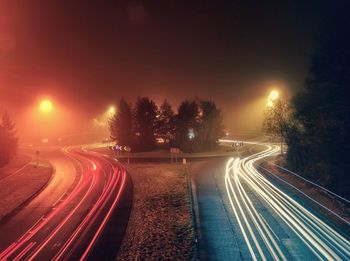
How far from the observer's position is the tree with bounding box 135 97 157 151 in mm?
67938

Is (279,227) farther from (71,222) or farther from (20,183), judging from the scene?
(20,183)

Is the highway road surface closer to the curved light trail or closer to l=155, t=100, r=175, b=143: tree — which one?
the curved light trail

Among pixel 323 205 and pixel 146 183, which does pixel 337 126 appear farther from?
pixel 146 183

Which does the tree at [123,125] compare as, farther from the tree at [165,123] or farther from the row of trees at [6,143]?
the row of trees at [6,143]

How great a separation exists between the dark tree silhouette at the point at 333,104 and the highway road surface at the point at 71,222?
1802 centimetres

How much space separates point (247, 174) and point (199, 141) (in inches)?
1061

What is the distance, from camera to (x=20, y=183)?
3466 cm

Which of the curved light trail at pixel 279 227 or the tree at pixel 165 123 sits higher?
the tree at pixel 165 123

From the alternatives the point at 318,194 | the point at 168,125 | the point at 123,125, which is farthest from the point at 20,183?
the point at 168,125

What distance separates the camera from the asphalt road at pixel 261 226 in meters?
15.8

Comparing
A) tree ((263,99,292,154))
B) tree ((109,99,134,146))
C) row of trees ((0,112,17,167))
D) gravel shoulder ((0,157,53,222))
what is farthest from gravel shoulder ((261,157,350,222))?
row of trees ((0,112,17,167))

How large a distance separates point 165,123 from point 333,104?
46.2 m

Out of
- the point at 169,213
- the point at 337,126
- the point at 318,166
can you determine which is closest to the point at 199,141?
the point at 318,166

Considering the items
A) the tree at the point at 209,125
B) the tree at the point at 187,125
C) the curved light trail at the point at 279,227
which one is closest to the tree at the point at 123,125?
the tree at the point at 187,125
